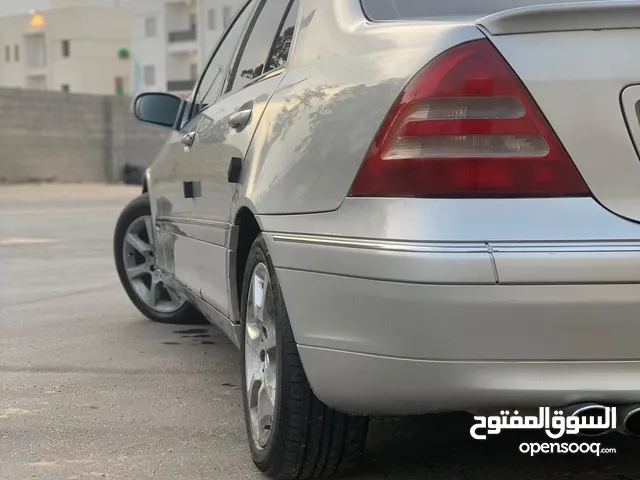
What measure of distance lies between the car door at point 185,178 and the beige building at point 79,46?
62.1 meters

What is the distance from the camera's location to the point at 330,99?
251 centimetres

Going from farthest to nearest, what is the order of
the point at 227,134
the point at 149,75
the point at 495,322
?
the point at 149,75 < the point at 227,134 < the point at 495,322

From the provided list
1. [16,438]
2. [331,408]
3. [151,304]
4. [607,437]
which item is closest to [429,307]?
[331,408]

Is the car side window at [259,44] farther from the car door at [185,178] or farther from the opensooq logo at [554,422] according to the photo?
the opensooq logo at [554,422]

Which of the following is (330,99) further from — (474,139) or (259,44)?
(259,44)

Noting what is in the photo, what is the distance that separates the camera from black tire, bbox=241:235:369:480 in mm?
2566

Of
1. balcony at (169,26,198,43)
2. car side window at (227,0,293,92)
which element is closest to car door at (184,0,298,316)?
car side window at (227,0,293,92)

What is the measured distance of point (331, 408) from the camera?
2531mm

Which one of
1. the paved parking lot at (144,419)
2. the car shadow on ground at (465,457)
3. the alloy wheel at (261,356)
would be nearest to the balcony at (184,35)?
the paved parking lot at (144,419)

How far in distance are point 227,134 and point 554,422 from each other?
167cm

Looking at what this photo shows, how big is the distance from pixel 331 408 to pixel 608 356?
792 mm

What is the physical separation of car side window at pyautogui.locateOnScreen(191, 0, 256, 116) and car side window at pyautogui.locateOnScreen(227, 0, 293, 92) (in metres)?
0.21

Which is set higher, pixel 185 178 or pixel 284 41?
pixel 284 41

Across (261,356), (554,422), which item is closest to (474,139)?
(554,422)
